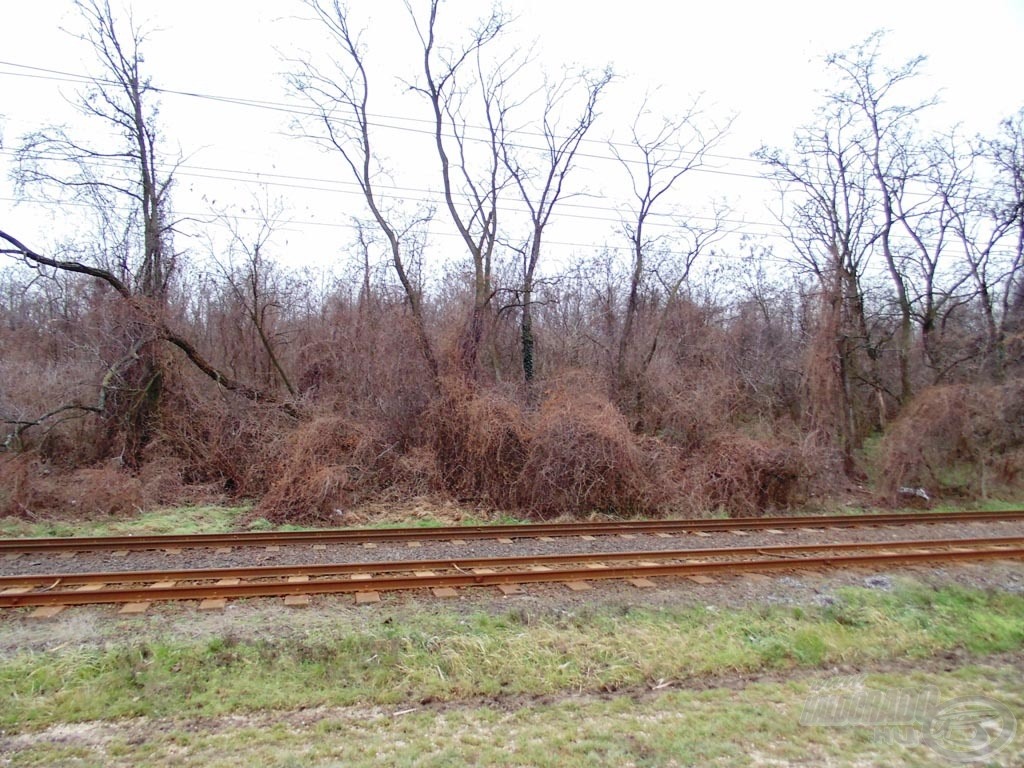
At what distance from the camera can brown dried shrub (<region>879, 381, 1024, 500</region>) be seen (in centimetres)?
1703

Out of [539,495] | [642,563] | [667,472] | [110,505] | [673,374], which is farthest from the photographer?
[673,374]

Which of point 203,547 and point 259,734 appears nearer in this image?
point 259,734

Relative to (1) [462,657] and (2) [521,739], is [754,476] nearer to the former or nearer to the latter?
(1) [462,657]

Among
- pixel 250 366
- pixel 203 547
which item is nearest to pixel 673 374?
pixel 250 366

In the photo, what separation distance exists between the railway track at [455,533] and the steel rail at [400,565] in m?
1.47

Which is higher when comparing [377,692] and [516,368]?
[516,368]

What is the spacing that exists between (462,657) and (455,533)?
540 centimetres

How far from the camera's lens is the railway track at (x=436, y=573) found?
758 cm

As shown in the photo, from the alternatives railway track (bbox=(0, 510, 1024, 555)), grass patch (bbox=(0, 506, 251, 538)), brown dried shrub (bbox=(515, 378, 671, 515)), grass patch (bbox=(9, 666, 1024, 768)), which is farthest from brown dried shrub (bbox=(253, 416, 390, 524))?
grass patch (bbox=(9, 666, 1024, 768))

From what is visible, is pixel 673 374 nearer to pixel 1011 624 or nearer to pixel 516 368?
pixel 516 368

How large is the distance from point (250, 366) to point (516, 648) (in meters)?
16.3

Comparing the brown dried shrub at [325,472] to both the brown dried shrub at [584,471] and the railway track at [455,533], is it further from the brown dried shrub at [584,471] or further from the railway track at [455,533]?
the brown dried shrub at [584,471]

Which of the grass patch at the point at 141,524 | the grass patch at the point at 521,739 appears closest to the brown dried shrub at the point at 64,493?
the grass patch at the point at 141,524

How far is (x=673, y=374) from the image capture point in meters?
20.0
